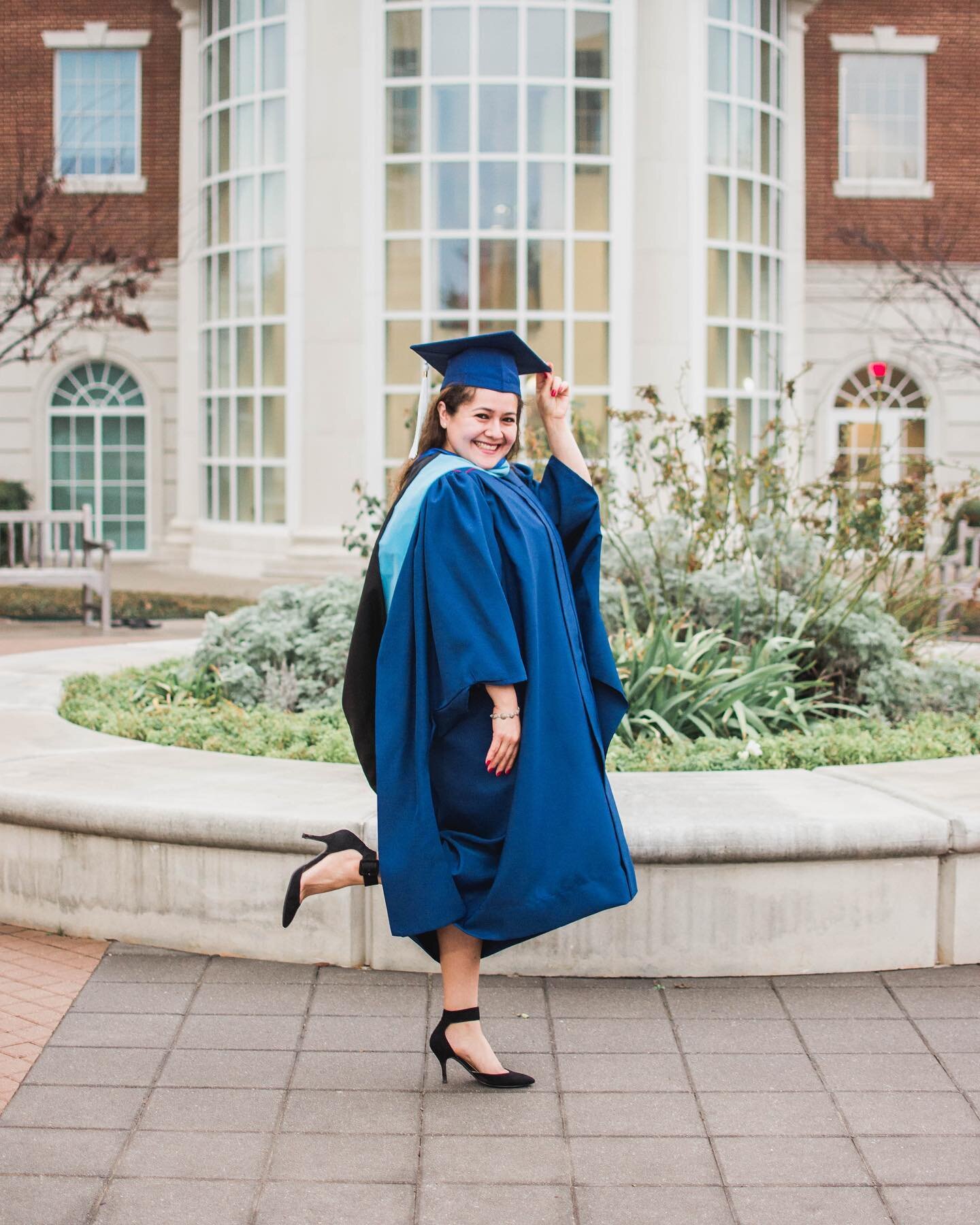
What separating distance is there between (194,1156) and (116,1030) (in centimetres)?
78

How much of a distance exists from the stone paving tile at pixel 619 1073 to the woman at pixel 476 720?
0.54 ft

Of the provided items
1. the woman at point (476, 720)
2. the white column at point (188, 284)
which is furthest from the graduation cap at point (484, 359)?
the white column at point (188, 284)

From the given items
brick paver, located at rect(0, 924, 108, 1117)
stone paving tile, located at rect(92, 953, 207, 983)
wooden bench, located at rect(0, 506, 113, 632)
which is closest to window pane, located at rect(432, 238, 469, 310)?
wooden bench, located at rect(0, 506, 113, 632)

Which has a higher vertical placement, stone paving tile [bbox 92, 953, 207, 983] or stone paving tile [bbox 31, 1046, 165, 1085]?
stone paving tile [bbox 92, 953, 207, 983]

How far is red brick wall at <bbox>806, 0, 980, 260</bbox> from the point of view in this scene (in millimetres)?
20328

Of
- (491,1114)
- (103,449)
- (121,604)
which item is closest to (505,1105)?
(491,1114)

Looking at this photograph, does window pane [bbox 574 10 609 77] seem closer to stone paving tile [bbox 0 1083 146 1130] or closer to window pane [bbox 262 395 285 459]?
window pane [bbox 262 395 285 459]

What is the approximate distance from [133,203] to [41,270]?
1499 millimetres

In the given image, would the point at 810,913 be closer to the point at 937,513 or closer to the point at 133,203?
the point at 937,513

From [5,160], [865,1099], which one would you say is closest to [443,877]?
[865,1099]

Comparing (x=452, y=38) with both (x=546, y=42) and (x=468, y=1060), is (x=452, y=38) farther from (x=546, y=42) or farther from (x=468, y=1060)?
(x=468, y=1060)

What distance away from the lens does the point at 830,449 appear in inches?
799

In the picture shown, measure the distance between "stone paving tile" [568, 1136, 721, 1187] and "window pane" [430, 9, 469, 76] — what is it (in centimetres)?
1456

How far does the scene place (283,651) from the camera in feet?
22.7
